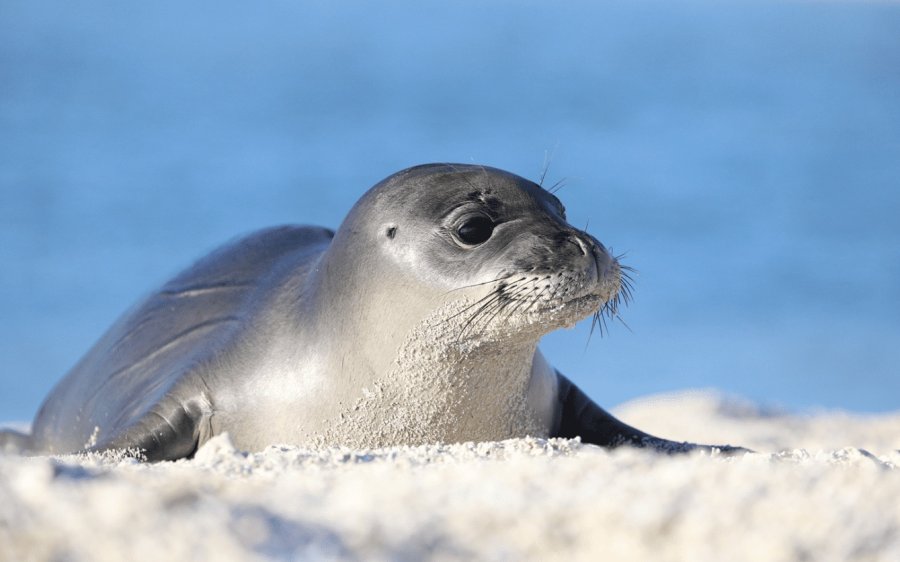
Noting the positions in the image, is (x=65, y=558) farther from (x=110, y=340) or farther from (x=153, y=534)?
(x=110, y=340)

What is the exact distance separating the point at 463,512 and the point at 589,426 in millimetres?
2758

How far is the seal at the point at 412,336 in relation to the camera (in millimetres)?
4228

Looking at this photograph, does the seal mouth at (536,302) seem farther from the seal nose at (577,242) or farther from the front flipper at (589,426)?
the front flipper at (589,426)

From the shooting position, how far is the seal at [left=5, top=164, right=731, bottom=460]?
13.9 ft

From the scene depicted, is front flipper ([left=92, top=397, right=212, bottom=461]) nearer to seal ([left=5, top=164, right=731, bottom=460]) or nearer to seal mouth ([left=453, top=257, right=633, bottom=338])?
seal ([left=5, top=164, right=731, bottom=460])

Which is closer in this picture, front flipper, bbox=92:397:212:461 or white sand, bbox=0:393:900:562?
white sand, bbox=0:393:900:562

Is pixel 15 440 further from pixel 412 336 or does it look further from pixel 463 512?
pixel 463 512

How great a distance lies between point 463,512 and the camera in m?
2.56

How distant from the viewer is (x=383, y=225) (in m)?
4.58

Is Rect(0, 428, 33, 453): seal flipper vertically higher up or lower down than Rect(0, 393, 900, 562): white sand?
lower down

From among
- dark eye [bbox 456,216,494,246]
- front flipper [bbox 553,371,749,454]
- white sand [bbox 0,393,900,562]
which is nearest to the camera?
white sand [bbox 0,393,900,562]

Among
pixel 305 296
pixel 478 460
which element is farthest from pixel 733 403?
pixel 478 460

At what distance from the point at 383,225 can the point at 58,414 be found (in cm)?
269

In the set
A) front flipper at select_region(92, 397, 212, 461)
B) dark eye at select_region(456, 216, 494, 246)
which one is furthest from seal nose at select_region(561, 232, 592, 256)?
front flipper at select_region(92, 397, 212, 461)
